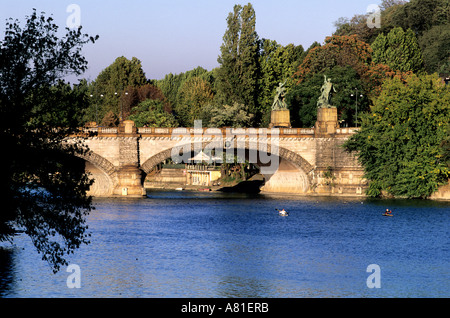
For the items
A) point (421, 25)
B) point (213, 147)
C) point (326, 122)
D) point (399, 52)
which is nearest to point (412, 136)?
point (326, 122)

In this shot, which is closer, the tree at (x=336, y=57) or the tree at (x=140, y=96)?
the tree at (x=336, y=57)

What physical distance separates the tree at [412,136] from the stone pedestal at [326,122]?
8522 mm

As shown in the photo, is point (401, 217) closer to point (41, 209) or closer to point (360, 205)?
point (360, 205)

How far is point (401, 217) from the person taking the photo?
7412cm

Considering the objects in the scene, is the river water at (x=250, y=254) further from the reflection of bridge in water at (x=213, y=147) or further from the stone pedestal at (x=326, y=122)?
the stone pedestal at (x=326, y=122)

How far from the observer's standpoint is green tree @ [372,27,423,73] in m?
136

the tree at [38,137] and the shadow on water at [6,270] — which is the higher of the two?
the tree at [38,137]

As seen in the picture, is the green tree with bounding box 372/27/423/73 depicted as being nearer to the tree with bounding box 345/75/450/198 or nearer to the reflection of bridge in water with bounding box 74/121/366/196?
the reflection of bridge in water with bounding box 74/121/366/196

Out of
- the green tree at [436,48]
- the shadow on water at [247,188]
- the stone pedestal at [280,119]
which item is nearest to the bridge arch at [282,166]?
the stone pedestal at [280,119]

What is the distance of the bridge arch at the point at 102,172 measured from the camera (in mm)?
94312

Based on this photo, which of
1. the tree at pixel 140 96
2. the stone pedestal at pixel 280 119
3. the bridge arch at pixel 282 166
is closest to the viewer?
the bridge arch at pixel 282 166

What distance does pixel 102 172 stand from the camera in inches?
3807

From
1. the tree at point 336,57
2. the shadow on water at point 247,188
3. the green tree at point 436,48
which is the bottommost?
the shadow on water at point 247,188

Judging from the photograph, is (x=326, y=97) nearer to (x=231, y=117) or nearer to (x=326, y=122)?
(x=326, y=122)
